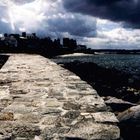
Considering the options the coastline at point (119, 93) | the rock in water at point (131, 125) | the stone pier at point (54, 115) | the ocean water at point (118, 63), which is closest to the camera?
the stone pier at point (54, 115)

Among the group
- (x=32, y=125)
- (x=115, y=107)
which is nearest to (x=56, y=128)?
(x=32, y=125)

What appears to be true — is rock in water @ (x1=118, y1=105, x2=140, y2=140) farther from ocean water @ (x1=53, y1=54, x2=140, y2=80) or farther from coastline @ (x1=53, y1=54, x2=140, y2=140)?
ocean water @ (x1=53, y1=54, x2=140, y2=80)

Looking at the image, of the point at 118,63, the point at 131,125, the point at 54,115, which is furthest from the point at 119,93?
the point at 118,63

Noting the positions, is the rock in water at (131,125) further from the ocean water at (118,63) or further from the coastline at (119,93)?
the ocean water at (118,63)

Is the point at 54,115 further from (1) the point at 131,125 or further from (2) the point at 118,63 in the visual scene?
(2) the point at 118,63

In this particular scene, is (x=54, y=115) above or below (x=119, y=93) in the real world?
above

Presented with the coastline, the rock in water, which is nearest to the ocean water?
the coastline

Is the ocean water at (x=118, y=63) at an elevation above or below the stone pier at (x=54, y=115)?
below

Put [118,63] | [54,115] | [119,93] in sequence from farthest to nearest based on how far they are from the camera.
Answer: [118,63] < [119,93] < [54,115]

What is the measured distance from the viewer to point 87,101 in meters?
5.19

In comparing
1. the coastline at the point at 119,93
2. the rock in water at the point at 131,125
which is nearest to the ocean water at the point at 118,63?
the coastline at the point at 119,93

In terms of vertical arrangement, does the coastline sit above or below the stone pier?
below

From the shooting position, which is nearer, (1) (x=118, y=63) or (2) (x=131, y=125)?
(2) (x=131, y=125)

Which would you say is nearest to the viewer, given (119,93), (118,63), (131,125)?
(131,125)
